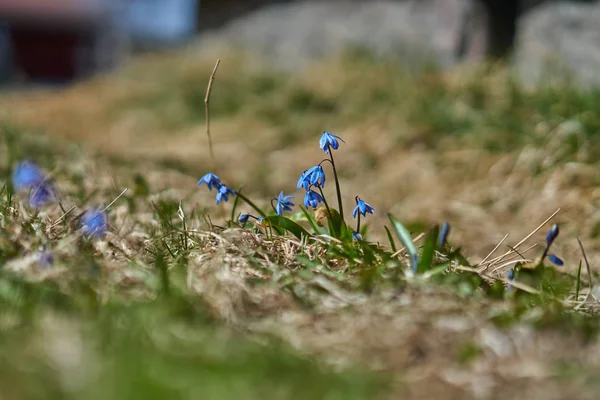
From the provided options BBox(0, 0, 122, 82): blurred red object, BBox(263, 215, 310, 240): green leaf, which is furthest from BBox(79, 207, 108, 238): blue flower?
BBox(0, 0, 122, 82): blurred red object

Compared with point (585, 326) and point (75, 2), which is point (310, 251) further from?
point (75, 2)

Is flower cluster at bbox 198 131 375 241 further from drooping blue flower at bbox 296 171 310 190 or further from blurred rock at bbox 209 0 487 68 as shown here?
blurred rock at bbox 209 0 487 68

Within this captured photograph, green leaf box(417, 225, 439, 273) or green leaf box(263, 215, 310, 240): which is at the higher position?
green leaf box(417, 225, 439, 273)

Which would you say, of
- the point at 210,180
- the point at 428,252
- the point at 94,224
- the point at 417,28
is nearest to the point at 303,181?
the point at 210,180

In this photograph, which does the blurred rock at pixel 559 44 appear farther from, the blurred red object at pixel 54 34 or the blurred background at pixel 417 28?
the blurred red object at pixel 54 34

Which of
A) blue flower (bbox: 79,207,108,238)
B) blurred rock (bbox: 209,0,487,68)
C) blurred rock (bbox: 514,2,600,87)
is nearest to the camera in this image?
blue flower (bbox: 79,207,108,238)

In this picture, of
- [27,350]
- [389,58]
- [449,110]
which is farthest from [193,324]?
[389,58]

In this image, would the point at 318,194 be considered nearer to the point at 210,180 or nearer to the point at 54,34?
the point at 210,180
